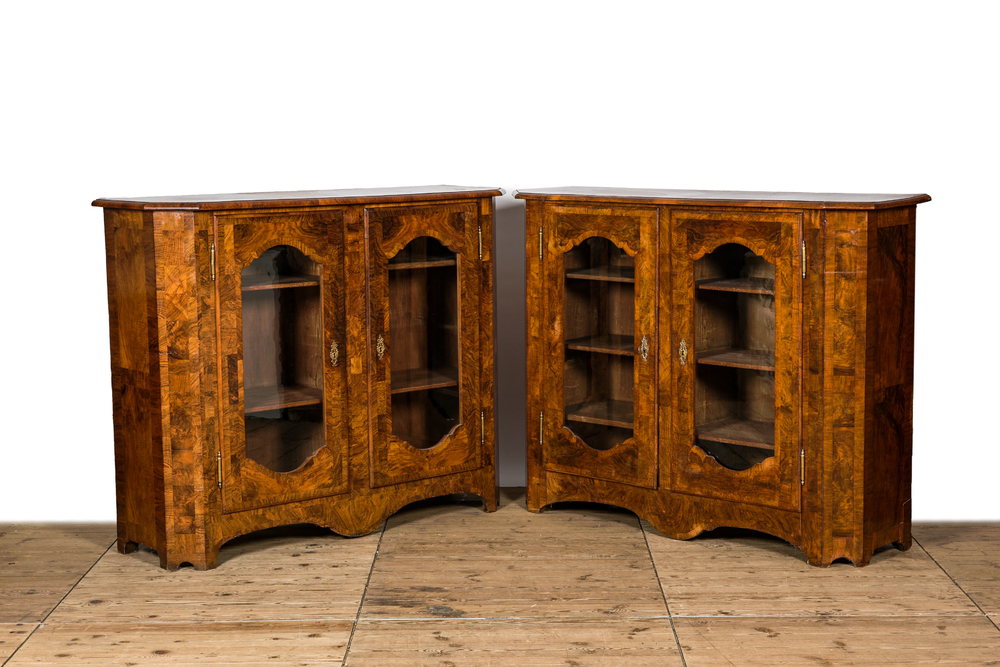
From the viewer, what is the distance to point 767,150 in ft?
15.6

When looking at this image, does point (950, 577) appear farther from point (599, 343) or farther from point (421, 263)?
point (421, 263)

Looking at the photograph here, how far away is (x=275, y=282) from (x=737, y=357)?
1681 mm

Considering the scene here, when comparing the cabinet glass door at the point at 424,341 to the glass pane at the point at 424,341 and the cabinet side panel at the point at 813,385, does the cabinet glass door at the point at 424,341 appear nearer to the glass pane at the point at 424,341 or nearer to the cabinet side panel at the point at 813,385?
the glass pane at the point at 424,341

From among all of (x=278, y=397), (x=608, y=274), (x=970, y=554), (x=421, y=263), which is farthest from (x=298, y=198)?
(x=970, y=554)

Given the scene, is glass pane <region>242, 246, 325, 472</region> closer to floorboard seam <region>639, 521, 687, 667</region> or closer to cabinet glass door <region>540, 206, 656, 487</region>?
cabinet glass door <region>540, 206, 656, 487</region>

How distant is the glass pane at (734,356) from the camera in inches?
162

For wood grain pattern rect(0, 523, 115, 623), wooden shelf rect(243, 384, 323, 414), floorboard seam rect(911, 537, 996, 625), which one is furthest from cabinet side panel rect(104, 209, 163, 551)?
floorboard seam rect(911, 537, 996, 625)

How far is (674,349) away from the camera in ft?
14.0

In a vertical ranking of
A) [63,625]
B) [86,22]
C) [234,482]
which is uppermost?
[86,22]

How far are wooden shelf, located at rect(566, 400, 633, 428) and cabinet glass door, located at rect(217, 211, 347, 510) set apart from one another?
36.3 inches

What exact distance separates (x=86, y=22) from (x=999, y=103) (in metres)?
3.64

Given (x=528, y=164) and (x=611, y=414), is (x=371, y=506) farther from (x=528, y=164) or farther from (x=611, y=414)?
(x=528, y=164)

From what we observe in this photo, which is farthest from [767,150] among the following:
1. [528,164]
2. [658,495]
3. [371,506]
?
[371,506]

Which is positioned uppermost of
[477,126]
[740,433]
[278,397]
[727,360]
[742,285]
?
[477,126]
